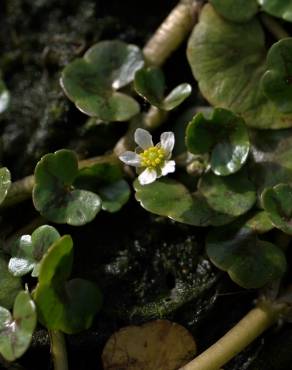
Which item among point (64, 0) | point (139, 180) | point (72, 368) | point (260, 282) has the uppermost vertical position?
point (64, 0)

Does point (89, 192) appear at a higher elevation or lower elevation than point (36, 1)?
lower

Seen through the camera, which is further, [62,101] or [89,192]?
[62,101]

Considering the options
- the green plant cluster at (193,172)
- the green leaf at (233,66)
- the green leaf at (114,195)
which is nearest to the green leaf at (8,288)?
the green plant cluster at (193,172)

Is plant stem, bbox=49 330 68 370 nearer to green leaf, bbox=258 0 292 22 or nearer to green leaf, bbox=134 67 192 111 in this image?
green leaf, bbox=134 67 192 111

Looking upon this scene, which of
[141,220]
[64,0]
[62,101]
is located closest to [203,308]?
[141,220]

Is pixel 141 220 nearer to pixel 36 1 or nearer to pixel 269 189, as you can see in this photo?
pixel 269 189

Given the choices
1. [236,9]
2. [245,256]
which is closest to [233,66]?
[236,9]

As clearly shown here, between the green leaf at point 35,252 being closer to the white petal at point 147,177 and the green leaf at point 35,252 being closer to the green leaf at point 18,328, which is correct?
the green leaf at point 18,328
